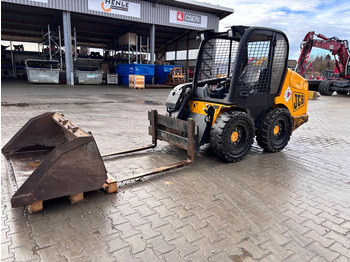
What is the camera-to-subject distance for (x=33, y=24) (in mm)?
26250

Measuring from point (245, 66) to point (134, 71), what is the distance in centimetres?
1916

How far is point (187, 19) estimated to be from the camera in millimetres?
24703

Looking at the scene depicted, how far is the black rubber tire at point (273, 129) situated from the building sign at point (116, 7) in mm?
19327

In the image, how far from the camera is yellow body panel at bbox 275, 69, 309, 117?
5.25 m

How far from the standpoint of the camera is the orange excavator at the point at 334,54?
61.9 ft

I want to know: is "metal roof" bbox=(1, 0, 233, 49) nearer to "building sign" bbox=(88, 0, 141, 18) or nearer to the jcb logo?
"building sign" bbox=(88, 0, 141, 18)

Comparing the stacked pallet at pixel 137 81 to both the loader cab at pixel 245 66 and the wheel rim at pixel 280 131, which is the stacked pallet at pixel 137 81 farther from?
the wheel rim at pixel 280 131

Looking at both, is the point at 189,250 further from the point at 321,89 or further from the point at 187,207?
the point at 321,89

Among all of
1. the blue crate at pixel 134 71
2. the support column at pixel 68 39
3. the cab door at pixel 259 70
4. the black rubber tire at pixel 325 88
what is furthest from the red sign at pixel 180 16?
the cab door at pixel 259 70

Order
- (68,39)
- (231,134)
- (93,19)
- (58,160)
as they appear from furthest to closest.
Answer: (93,19), (68,39), (231,134), (58,160)

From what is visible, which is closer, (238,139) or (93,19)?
(238,139)

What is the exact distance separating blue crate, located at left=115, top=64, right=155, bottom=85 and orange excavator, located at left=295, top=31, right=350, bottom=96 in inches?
478

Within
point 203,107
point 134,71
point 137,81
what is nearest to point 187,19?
point 134,71

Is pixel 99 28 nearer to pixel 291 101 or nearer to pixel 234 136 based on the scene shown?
pixel 291 101
